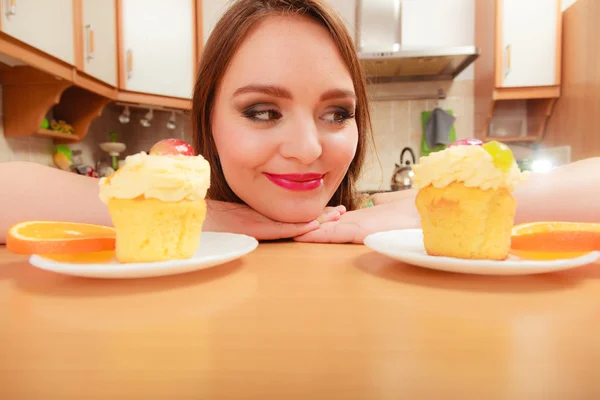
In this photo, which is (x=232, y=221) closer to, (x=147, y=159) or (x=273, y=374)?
(x=147, y=159)

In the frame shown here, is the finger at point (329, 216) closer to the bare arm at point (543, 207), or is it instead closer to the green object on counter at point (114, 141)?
the bare arm at point (543, 207)

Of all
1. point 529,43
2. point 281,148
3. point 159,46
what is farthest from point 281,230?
point 529,43

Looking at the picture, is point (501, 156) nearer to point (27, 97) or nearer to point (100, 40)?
point (27, 97)

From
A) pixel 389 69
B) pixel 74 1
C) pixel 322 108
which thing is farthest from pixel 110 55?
pixel 322 108

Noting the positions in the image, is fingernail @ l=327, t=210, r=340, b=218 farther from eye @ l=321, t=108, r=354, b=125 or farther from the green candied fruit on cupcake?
the green candied fruit on cupcake

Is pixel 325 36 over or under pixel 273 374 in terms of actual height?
over

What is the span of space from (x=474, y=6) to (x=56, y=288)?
361 cm

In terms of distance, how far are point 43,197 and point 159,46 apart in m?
2.36

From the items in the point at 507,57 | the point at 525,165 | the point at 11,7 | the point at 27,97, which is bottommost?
the point at 525,165

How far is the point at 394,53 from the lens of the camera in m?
2.68

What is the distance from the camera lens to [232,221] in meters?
0.87

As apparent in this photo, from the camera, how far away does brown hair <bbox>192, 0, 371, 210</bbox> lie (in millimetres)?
917

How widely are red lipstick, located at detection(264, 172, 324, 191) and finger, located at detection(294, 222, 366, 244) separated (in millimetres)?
109

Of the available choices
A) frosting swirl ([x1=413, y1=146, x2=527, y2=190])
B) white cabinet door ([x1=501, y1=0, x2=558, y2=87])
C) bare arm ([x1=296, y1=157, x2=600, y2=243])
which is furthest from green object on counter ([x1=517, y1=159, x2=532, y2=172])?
frosting swirl ([x1=413, y1=146, x2=527, y2=190])
